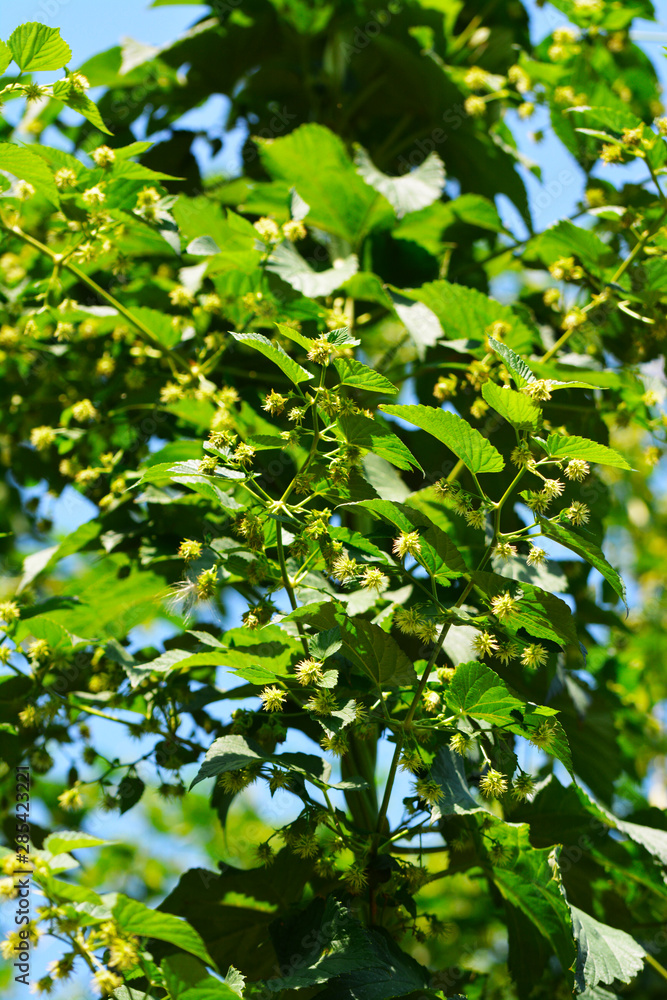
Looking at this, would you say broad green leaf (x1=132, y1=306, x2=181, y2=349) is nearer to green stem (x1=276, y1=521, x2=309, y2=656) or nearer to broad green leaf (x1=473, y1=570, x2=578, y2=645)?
green stem (x1=276, y1=521, x2=309, y2=656)

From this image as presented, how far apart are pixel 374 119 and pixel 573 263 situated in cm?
112

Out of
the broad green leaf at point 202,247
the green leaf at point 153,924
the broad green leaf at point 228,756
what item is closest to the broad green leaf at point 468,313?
the broad green leaf at point 202,247

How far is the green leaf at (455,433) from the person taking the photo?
128 cm

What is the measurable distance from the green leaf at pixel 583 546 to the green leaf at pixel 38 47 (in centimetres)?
120

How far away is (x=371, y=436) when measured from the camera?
1365 millimetres

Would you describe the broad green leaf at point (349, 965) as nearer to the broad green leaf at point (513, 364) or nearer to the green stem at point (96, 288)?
the broad green leaf at point (513, 364)

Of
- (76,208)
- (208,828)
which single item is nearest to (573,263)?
(76,208)

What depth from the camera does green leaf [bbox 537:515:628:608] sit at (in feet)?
4.27

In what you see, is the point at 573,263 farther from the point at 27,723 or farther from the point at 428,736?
the point at 27,723

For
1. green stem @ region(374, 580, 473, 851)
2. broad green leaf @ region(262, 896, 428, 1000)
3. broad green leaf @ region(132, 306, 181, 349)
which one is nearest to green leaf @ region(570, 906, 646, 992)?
broad green leaf @ region(262, 896, 428, 1000)

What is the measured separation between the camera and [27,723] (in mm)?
1722

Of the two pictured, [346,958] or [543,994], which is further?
[543,994]

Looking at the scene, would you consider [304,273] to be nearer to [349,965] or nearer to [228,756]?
[228,756]

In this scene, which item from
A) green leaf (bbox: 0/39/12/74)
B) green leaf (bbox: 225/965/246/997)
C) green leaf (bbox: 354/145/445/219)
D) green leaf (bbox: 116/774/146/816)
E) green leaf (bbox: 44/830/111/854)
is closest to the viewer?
green leaf (bbox: 44/830/111/854)
